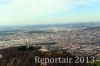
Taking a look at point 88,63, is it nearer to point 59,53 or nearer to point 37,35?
point 59,53

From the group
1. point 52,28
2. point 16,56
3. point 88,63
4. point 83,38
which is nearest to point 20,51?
point 16,56

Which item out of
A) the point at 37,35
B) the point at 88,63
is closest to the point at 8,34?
the point at 37,35

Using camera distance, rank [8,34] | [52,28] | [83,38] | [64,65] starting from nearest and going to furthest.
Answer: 1. [64,65]
2. [83,38]
3. [8,34]
4. [52,28]

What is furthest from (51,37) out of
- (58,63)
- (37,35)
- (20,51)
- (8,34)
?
(58,63)

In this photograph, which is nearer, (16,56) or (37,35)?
(16,56)

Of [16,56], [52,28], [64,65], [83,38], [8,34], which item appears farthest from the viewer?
[52,28]

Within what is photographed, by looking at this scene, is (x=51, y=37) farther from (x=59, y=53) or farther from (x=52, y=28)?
(x=59, y=53)

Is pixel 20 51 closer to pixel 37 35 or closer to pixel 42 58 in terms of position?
pixel 42 58

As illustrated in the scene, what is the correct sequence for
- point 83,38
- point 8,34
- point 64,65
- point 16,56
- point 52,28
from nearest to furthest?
point 64,65 < point 16,56 < point 83,38 < point 8,34 < point 52,28

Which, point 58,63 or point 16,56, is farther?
point 16,56
